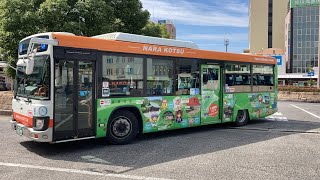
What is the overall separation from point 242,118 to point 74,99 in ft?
24.2

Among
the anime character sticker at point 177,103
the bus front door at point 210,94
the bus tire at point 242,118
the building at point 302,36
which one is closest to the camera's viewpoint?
the anime character sticker at point 177,103

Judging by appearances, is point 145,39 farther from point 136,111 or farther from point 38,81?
point 38,81

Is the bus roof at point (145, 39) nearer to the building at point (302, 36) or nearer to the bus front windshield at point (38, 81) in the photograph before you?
the bus front windshield at point (38, 81)

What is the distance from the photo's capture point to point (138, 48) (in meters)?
9.37

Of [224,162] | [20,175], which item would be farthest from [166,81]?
[20,175]

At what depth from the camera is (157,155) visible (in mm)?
7836

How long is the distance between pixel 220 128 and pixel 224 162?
5266 millimetres

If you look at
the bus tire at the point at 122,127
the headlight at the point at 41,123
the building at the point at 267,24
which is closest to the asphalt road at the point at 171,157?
the bus tire at the point at 122,127

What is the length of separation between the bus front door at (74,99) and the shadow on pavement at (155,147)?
0.57 m

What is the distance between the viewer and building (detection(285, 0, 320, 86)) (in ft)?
292

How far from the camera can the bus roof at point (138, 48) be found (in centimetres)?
805

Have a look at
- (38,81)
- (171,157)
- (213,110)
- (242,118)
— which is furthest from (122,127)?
(242,118)

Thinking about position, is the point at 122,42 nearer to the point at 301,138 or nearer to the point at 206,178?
the point at 206,178

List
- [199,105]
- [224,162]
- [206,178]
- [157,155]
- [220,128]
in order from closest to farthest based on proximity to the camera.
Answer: [206,178] → [224,162] → [157,155] → [199,105] → [220,128]
